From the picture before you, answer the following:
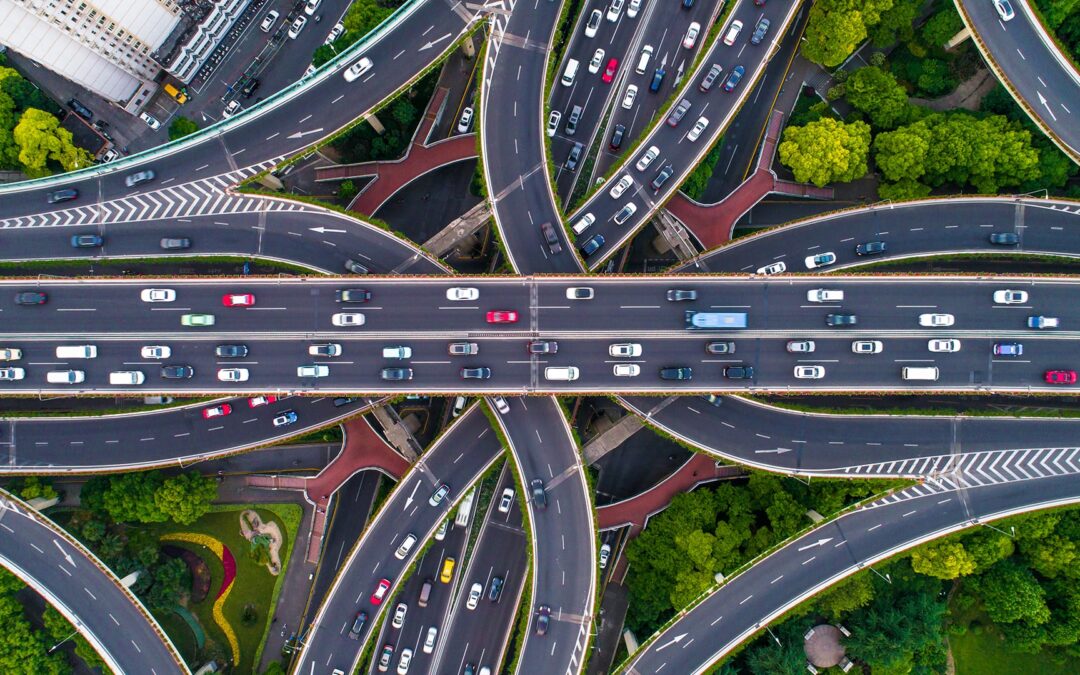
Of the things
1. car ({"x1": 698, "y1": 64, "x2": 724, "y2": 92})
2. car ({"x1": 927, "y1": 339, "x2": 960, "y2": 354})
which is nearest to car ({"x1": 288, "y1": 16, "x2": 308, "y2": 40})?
car ({"x1": 698, "y1": 64, "x2": 724, "y2": 92})

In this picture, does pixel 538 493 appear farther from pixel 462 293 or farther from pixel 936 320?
pixel 936 320

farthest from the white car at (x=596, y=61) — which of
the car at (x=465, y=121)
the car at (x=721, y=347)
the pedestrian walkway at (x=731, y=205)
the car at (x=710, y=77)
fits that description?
the car at (x=721, y=347)

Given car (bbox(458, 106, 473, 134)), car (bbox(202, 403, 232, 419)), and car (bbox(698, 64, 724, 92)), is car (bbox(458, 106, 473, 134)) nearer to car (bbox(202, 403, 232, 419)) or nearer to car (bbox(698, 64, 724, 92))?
car (bbox(698, 64, 724, 92))

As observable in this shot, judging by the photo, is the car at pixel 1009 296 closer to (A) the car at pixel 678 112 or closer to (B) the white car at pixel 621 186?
(A) the car at pixel 678 112

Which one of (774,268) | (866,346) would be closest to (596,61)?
(774,268)

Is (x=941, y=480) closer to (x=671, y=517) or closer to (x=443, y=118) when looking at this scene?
(x=671, y=517)

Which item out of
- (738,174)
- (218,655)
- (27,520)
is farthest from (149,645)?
(738,174)
